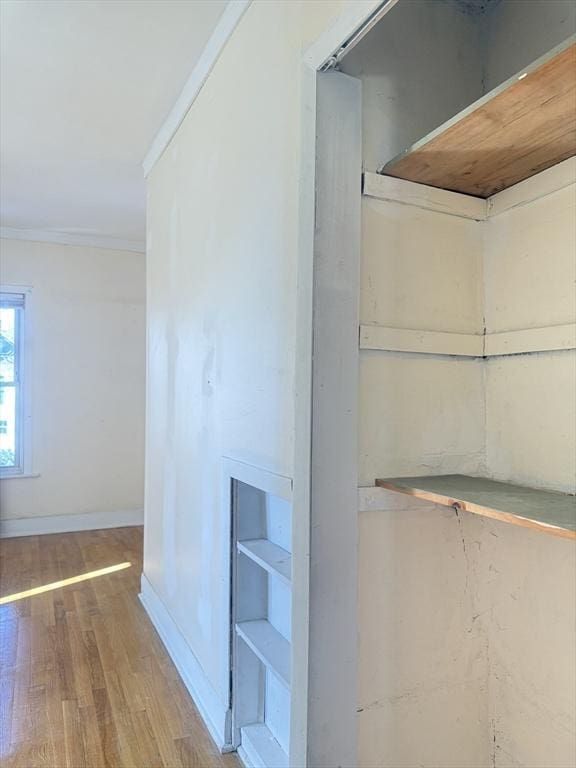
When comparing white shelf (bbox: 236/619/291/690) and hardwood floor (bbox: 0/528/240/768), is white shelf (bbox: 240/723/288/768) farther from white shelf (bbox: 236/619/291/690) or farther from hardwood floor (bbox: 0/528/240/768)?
white shelf (bbox: 236/619/291/690)

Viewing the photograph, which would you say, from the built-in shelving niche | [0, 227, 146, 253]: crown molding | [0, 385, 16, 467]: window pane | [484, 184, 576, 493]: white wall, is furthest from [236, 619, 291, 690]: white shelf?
[0, 227, 146, 253]: crown molding

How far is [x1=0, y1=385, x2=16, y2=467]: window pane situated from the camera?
486 cm

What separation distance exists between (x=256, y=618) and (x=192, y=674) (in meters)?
0.63

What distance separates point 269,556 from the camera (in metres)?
1.72

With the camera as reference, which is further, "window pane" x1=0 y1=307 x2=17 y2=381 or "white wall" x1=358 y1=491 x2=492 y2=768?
"window pane" x1=0 y1=307 x2=17 y2=381

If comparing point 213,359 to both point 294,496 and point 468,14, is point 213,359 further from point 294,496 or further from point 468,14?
point 468,14

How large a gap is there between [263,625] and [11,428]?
155 inches

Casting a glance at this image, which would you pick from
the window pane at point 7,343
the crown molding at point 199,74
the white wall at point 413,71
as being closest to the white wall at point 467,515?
the white wall at point 413,71

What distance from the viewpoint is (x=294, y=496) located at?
1.30 meters

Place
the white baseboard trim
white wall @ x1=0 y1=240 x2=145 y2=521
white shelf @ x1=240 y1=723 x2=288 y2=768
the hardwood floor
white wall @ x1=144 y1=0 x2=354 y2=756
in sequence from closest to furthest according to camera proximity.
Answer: white wall @ x1=144 y1=0 x2=354 y2=756 → white shelf @ x1=240 y1=723 x2=288 y2=768 → the hardwood floor → the white baseboard trim → white wall @ x1=0 y1=240 x2=145 y2=521

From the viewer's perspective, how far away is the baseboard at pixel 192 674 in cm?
193

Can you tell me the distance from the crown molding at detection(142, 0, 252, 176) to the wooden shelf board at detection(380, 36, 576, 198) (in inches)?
41.1

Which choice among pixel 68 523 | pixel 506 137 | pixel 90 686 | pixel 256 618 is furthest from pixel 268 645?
pixel 68 523

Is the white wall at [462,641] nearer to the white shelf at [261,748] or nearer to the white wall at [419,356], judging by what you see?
the white wall at [419,356]
